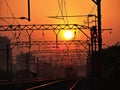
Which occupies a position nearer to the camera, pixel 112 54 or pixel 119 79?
pixel 119 79

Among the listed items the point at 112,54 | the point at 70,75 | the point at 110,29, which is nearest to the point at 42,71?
the point at 70,75

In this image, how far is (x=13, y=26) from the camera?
6575cm

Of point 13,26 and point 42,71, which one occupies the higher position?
point 13,26

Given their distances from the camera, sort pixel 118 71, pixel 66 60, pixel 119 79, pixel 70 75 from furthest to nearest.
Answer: pixel 66 60 < pixel 70 75 < pixel 118 71 < pixel 119 79

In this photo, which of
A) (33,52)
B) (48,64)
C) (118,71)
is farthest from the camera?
(48,64)

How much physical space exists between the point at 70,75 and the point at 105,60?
5566 centimetres

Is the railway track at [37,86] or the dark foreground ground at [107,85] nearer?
the dark foreground ground at [107,85]

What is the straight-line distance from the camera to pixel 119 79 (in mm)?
37438

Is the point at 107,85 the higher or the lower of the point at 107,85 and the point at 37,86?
the higher

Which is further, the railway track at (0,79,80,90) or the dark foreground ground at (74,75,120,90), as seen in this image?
the railway track at (0,79,80,90)

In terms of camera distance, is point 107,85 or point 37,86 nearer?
point 107,85

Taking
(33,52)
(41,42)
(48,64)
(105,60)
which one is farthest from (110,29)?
(48,64)

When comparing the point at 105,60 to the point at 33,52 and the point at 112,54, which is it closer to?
the point at 112,54

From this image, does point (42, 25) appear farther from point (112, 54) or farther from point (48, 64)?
point (48, 64)
